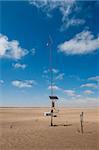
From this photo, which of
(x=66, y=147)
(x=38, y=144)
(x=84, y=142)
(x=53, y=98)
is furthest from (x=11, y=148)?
(x=53, y=98)

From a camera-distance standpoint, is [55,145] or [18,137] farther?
[18,137]

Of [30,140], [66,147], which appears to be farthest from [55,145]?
[30,140]

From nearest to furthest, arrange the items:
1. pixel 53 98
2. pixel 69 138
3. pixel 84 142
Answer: pixel 84 142 < pixel 69 138 < pixel 53 98

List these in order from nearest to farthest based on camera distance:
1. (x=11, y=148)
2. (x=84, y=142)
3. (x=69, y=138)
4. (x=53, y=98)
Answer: (x=11, y=148) → (x=84, y=142) → (x=69, y=138) → (x=53, y=98)

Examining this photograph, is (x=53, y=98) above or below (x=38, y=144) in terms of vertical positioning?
above

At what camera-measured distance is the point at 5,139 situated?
19344 millimetres

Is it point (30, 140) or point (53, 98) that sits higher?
point (53, 98)

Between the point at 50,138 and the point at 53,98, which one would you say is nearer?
the point at 50,138

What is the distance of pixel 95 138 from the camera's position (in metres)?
19.3

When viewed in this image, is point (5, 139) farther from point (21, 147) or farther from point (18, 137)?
point (21, 147)

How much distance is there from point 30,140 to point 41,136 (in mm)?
1739

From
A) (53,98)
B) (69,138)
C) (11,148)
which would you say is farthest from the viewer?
(53,98)

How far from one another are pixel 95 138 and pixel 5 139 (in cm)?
560

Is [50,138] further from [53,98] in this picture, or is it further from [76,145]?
[53,98]
